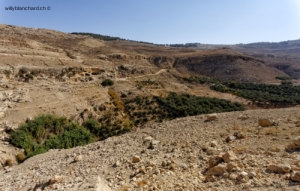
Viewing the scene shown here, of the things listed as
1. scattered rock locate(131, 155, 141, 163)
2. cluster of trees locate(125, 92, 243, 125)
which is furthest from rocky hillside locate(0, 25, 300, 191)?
cluster of trees locate(125, 92, 243, 125)

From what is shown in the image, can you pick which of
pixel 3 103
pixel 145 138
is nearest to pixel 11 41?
pixel 3 103

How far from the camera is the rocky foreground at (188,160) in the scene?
18.6ft

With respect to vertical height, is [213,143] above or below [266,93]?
above

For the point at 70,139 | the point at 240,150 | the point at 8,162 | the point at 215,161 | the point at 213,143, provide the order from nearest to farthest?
the point at 215,161, the point at 240,150, the point at 213,143, the point at 8,162, the point at 70,139

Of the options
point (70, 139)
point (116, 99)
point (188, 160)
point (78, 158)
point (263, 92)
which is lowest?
point (263, 92)

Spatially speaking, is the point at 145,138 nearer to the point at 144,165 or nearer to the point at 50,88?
the point at 144,165

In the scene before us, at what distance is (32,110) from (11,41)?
19448 mm

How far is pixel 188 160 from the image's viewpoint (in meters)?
6.96

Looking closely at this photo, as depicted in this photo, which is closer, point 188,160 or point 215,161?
point 215,161

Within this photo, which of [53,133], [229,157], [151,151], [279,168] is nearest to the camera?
[279,168]

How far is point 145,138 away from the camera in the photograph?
9359 mm

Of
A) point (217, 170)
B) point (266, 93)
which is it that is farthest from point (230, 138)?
point (266, 93)

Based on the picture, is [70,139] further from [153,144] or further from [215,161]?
[215,161]

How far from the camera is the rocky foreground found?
568 centimetres
